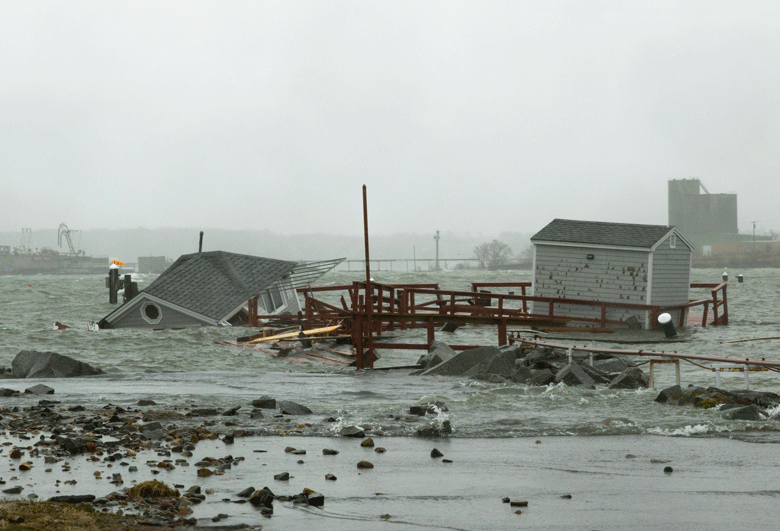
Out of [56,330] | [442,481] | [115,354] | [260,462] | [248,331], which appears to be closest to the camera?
[442,481]

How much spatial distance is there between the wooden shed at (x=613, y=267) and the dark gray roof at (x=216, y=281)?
35.3 ft

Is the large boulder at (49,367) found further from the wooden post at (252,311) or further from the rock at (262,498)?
the rock at (262,498)

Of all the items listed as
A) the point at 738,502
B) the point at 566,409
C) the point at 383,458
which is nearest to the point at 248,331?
the point at 566,409

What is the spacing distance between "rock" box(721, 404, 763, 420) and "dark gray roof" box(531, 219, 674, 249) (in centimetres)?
2255

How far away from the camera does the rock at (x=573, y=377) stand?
17.4m

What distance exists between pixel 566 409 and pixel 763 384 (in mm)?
7344

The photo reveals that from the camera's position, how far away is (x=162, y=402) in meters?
14.8

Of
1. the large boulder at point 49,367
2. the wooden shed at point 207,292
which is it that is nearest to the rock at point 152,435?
the large boulder at point 49,367

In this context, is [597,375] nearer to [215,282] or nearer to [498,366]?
[498,366]

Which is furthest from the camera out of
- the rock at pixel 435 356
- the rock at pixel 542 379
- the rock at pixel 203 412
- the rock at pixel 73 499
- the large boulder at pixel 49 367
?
the rock at pixel 435 356

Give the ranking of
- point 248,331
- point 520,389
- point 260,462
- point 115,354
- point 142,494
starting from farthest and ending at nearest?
point 248,331, point 115,354, point 520,389, point 260,462, point 142,494

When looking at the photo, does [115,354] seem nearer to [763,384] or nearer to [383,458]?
[763,384]

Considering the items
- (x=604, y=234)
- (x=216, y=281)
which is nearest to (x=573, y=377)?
(x=604, y=234)

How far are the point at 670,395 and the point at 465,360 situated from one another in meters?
6.39
